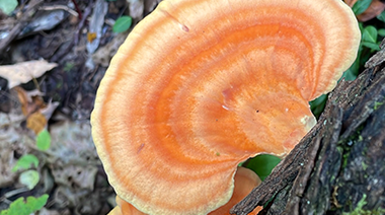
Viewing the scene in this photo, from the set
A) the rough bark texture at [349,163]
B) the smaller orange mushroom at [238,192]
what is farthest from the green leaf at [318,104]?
the rough bark texture at [349,163]

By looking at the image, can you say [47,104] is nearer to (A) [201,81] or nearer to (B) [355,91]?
(A) [201,81]

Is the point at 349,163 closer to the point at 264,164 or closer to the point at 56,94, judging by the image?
the point at 264,164

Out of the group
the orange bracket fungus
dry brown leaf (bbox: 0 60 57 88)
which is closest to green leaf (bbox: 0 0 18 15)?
dry brown leaf (bbox: 0 60 57 88)

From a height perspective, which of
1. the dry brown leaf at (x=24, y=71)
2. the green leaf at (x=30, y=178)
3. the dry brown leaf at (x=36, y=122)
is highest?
the dry brown leaf at (x=24, y=71)

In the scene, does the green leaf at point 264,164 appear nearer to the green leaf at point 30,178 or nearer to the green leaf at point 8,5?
the green leaf at point 30,178

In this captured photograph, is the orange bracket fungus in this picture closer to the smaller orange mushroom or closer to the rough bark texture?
the smaller orange mushroom

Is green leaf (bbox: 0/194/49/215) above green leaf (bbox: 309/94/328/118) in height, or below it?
below
